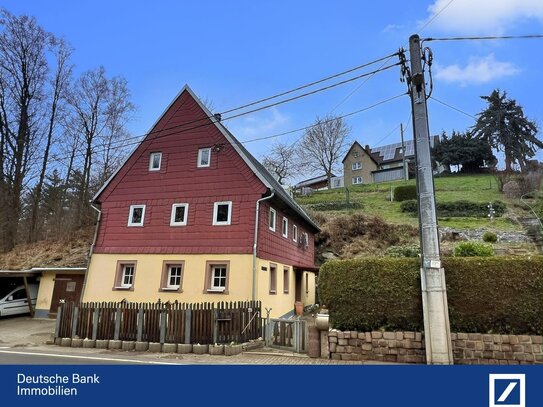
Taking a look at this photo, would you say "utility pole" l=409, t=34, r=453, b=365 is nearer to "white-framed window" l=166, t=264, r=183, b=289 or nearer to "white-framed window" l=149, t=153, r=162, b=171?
"white-framed window" l=166, t=264, r=183, b=289

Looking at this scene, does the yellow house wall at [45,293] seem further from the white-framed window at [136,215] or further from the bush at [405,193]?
the bush at [405,193]

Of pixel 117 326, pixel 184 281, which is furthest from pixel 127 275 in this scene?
pixel 117 326

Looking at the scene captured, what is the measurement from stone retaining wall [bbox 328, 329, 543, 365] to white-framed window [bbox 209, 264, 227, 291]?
6737 mm

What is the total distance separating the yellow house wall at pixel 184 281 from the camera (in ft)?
48.0

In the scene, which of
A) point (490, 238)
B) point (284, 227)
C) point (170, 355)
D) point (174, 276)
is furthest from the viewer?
point (490, 238)

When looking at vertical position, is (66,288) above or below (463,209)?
below

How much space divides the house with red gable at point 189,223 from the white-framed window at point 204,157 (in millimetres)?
54

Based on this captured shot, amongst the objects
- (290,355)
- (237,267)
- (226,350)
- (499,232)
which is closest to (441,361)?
(290,355)

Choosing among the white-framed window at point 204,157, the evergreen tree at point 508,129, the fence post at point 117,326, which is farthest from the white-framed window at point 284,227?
the evergreen tree at point 508,129

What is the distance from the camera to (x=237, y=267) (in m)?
14.8

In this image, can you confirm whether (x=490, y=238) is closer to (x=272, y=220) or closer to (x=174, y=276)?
(x=272, y=220)

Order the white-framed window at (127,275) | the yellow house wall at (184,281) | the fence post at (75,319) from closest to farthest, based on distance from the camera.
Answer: the fence post at (75,319), the yellow house wall at (184,281), the white-framed window at (127,275)

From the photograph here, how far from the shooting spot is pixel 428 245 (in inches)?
323

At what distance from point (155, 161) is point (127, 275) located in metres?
5.92
